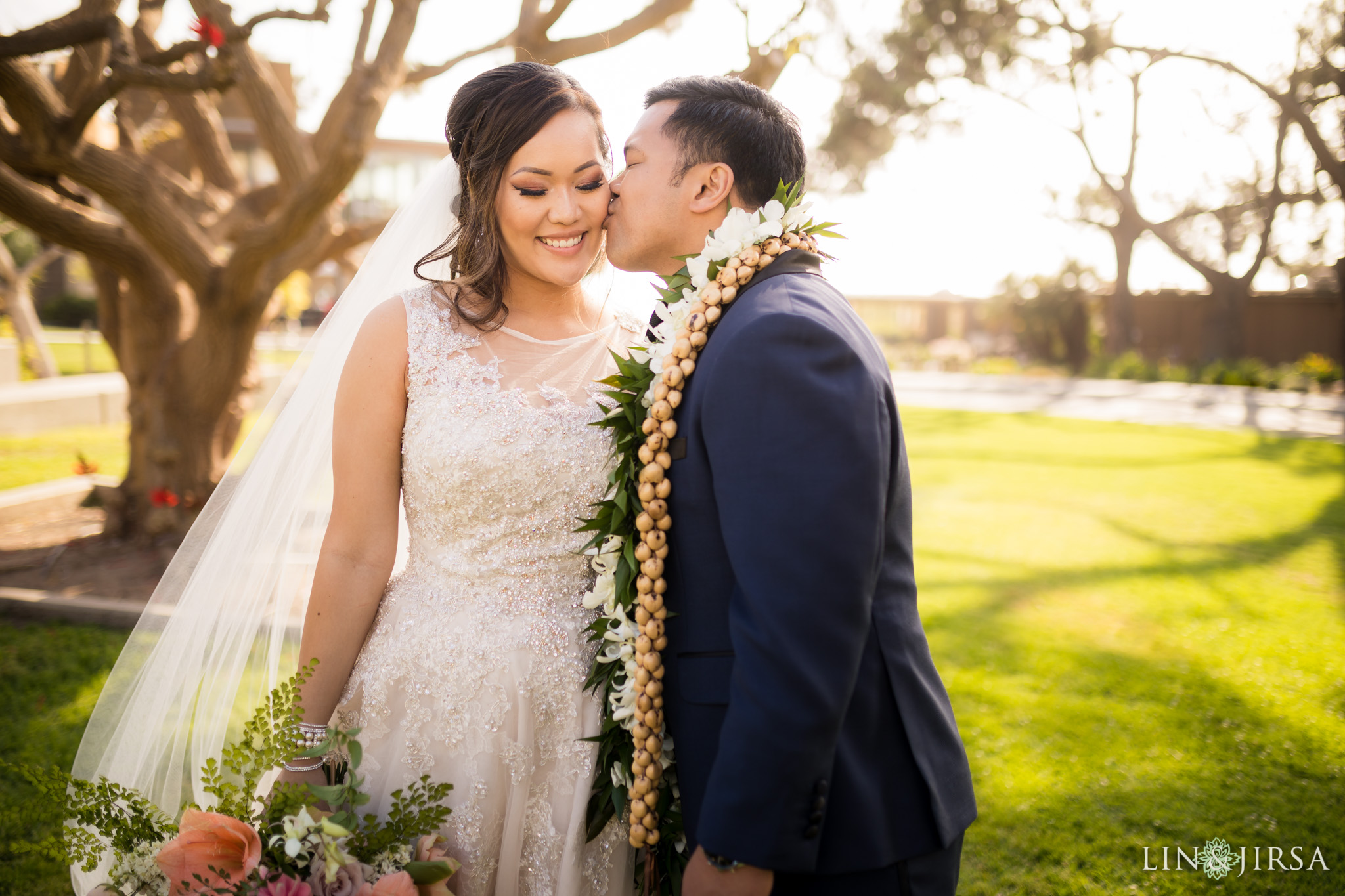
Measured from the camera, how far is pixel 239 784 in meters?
2.49

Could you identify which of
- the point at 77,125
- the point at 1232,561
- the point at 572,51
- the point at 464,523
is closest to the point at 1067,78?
the point at 1232,561

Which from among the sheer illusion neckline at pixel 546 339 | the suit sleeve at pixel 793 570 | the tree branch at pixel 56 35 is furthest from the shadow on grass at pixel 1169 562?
the tree branch at pixel 56 35

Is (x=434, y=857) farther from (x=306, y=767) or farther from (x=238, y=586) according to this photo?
(x=238, y=586)

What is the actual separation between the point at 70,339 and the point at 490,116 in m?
28.8

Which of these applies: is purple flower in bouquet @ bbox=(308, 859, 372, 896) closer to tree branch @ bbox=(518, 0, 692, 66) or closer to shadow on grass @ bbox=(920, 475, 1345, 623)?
tree branch @ bbox=(518, 0, 692, 66)

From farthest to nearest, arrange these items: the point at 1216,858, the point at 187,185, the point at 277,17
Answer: the point at 187,185 → the point at 277,17 → the point at 1216,858

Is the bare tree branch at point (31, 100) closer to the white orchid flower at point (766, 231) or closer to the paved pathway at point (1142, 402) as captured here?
the white orchid flower at point (766, 231)

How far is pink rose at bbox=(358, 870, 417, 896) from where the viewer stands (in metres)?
1.59

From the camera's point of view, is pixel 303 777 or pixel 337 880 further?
pixel 303 777

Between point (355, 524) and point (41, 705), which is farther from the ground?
point (355, 524)

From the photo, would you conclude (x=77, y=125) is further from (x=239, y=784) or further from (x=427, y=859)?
(x=427, y=859)

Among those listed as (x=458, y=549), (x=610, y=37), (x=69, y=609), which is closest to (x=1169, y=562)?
(x=610, y=37)

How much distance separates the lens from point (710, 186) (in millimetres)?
1989

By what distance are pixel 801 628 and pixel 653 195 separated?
1172mm
